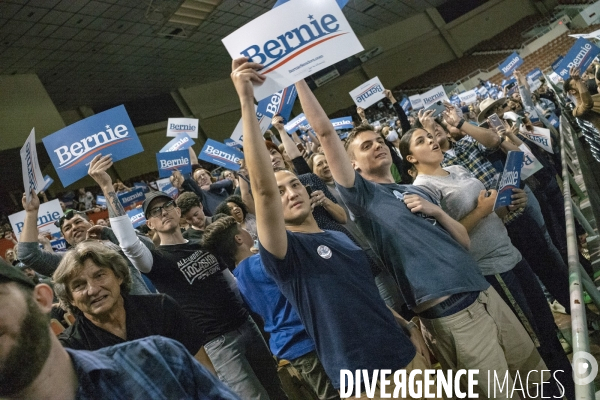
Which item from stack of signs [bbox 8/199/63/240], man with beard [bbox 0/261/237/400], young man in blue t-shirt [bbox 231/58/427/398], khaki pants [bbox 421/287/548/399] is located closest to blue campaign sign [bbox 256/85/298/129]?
young man in blue t-shirt [bbox 231/58/427/398]

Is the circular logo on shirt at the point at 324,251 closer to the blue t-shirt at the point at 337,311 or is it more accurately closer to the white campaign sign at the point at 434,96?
the blue t-shirt at the point at 337,311

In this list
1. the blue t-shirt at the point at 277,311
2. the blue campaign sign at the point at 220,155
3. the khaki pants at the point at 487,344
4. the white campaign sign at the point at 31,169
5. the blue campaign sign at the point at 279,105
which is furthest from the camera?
the blue campaign sign at the point at 220,155

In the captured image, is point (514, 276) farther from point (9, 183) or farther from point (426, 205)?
point (9, 183)

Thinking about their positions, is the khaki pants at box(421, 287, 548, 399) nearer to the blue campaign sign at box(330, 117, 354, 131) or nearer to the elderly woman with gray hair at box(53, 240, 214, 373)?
the elderly woman with gray hair at box(53, 240, 214, 373)

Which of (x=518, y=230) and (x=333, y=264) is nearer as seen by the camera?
(x=333, y=264)

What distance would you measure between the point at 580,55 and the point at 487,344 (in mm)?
5128

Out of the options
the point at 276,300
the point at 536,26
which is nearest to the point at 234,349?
the point at 276,300

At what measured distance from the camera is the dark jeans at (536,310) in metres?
2.17

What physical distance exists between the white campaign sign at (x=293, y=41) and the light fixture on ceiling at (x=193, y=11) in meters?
8.85

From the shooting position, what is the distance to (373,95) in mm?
6137

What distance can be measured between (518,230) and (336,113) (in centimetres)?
1835

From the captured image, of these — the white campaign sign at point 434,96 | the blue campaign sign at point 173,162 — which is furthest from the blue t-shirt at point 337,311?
the white campaign sign at point 434,96

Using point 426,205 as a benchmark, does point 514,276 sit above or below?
below

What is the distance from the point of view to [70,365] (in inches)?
35.3
